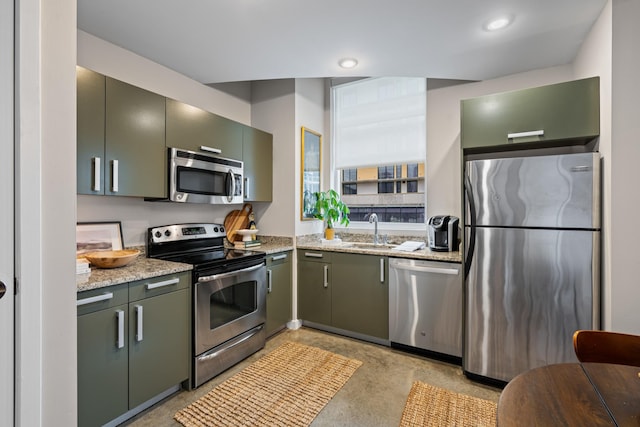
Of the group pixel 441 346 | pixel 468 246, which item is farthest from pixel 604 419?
pixel 441 346

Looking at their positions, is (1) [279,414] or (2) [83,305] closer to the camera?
(2) [83,305]

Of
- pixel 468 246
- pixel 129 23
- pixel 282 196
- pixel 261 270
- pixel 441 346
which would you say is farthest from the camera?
pixel 282 196

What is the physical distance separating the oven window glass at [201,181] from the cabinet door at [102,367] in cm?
105

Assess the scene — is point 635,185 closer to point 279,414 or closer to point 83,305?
point 279,414

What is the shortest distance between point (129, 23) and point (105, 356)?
203 cm

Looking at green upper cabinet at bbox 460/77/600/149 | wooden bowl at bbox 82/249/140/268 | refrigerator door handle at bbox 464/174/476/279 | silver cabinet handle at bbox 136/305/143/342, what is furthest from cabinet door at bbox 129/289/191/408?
green upper cabinet at bbox 460/77/600/149

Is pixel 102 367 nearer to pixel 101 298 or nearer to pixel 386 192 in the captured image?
pixel 101 298

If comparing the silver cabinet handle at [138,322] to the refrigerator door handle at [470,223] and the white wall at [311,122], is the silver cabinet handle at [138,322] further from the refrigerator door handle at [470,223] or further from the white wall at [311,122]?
the refrigerator door handle at [470,223]

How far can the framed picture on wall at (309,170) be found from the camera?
10.9 feet

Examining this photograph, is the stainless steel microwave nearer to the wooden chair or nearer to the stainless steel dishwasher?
the stainless steel dishwasher

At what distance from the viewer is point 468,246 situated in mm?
2158

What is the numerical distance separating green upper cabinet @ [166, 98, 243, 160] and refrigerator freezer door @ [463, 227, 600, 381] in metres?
2.18

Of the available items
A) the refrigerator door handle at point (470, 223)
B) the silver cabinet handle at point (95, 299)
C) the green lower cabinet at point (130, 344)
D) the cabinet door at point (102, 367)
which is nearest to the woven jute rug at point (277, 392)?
the green lower cabinet at point (130, 344)

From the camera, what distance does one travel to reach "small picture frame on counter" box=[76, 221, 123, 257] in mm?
1999
